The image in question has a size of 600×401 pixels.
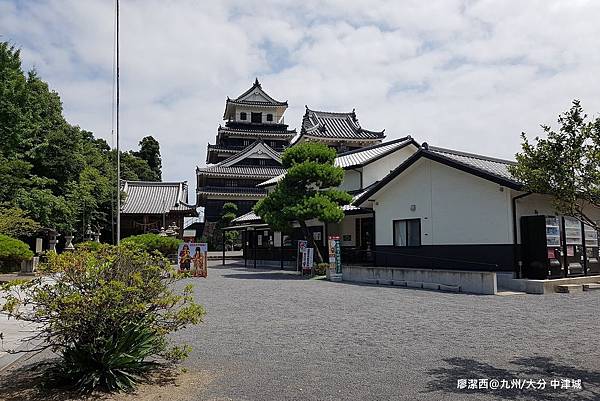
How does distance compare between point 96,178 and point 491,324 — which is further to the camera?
point 96,178

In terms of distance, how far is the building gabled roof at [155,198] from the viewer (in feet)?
135

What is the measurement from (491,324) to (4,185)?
71.2 feet

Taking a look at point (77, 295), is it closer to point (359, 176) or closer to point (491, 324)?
point (491, 324)

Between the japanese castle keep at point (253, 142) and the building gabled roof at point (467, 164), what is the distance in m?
27.9

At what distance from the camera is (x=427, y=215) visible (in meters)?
17.8

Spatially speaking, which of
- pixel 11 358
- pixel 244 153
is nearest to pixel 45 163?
pixel 244 153

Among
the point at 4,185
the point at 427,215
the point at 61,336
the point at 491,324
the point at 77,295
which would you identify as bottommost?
the point at 491,324

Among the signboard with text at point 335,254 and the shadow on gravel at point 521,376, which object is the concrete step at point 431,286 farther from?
the shadow on gravel at point 521,376

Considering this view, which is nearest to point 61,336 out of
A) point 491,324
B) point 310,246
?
point 491,324

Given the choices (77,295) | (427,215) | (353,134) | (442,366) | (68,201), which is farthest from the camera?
(353,134)

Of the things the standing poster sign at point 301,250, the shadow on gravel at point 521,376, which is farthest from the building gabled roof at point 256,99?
the shadow on gravel at point 521,376

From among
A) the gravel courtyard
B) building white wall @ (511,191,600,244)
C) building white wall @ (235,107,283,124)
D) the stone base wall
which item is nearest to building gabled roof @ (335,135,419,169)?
the stone base wall

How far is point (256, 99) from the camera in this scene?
54750 mm

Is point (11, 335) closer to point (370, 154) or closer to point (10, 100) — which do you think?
point (10, 100)
